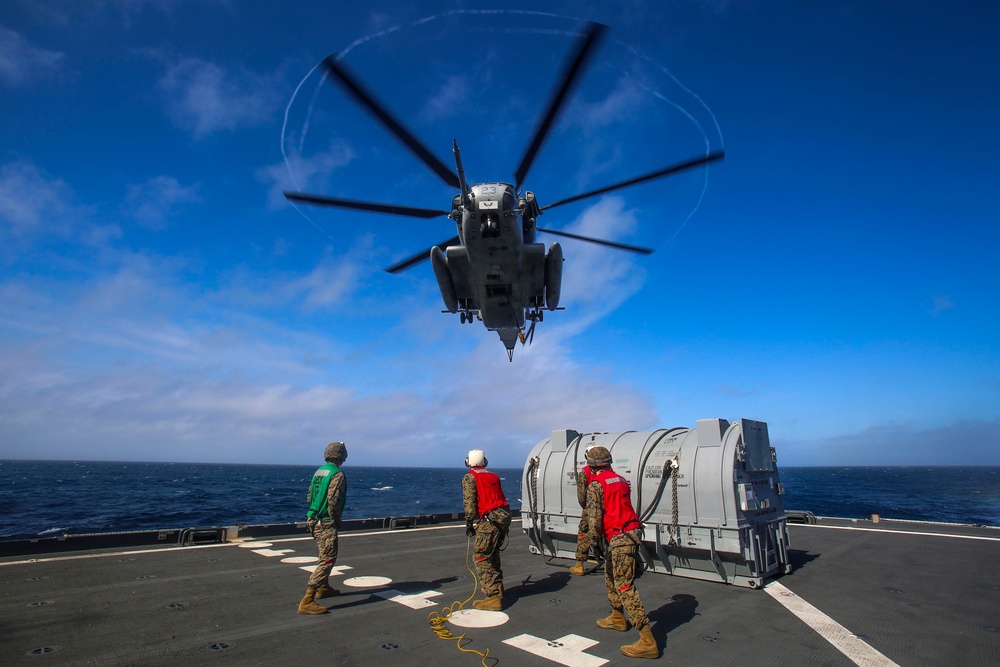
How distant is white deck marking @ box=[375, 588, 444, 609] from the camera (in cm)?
705

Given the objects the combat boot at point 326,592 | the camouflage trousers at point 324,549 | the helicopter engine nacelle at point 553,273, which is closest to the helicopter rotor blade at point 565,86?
the helicopter engine nacelle at point 553,273

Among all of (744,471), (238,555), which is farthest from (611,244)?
(238,555)

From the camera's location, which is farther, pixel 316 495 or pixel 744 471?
pixel 744 471

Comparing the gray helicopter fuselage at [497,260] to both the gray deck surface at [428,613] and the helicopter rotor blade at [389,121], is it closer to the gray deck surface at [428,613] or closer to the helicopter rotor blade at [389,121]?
the helicopter rotor blade at [389,121]

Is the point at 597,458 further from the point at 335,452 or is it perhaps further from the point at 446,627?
the point at 335,452

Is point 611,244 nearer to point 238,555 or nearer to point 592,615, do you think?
point 592,615

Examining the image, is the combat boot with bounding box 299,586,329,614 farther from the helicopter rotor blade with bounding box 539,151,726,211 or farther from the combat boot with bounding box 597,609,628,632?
the helicopter rotor blade with bounding box 539,151,726,211

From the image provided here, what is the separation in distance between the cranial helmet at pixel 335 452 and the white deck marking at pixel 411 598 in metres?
2.21

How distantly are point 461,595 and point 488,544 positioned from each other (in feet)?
3.77

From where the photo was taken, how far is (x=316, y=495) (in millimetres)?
7203

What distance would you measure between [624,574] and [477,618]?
2.15m

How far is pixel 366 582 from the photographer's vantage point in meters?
8.35

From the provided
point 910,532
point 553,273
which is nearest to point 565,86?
point 553,273

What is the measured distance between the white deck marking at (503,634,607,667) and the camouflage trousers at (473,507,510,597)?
1299mm
